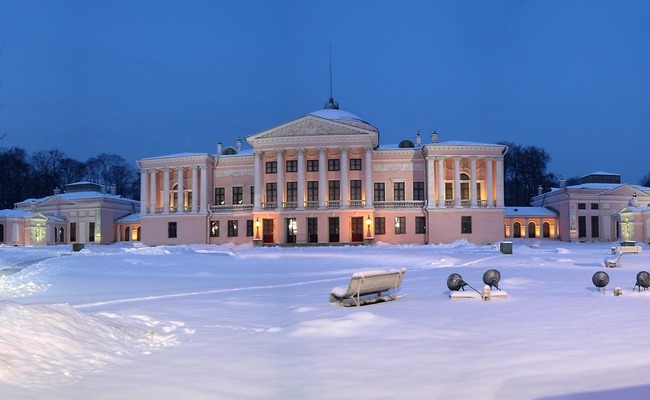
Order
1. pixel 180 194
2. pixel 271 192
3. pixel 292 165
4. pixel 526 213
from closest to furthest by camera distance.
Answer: pixel 292 165 < pixel 271 192 < pixel 180 194 < pixel 526 213

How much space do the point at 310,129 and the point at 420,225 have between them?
45.4 feet

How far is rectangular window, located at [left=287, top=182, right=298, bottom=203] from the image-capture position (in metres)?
54.3

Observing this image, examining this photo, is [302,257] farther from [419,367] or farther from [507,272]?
[419,367]

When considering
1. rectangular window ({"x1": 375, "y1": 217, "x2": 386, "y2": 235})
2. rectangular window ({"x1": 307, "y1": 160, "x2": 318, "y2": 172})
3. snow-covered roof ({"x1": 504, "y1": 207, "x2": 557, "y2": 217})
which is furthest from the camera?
snow-covered roof ({"x1": 504, "y1": 207, "x2": 557, "y2": 217})

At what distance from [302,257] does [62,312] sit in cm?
2227

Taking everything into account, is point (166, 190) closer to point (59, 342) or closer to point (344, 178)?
point (344, 178)

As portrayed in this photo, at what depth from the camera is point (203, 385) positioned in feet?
23.0

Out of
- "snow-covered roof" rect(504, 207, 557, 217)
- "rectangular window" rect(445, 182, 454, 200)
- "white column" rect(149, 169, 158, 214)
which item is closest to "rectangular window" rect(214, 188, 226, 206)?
"white column" rect(149, 169, 158, 214)

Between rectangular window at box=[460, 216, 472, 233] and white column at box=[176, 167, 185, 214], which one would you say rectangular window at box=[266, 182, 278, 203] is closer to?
white column at box=[176, 167, 185, 214]

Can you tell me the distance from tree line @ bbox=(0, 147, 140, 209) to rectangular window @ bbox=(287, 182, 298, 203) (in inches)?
1965

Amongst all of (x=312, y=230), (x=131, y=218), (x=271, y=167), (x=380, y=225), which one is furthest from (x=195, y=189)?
(x=380, y=225)

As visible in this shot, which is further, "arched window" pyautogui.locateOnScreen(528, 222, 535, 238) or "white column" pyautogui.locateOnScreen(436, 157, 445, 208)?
"arched window" pyautogui.locateOnScreen(528, 222, 535, 238)

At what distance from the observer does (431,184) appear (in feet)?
174

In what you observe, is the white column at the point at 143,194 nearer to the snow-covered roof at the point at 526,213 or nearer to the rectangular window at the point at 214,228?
the rectangular window at the point at 214,228
